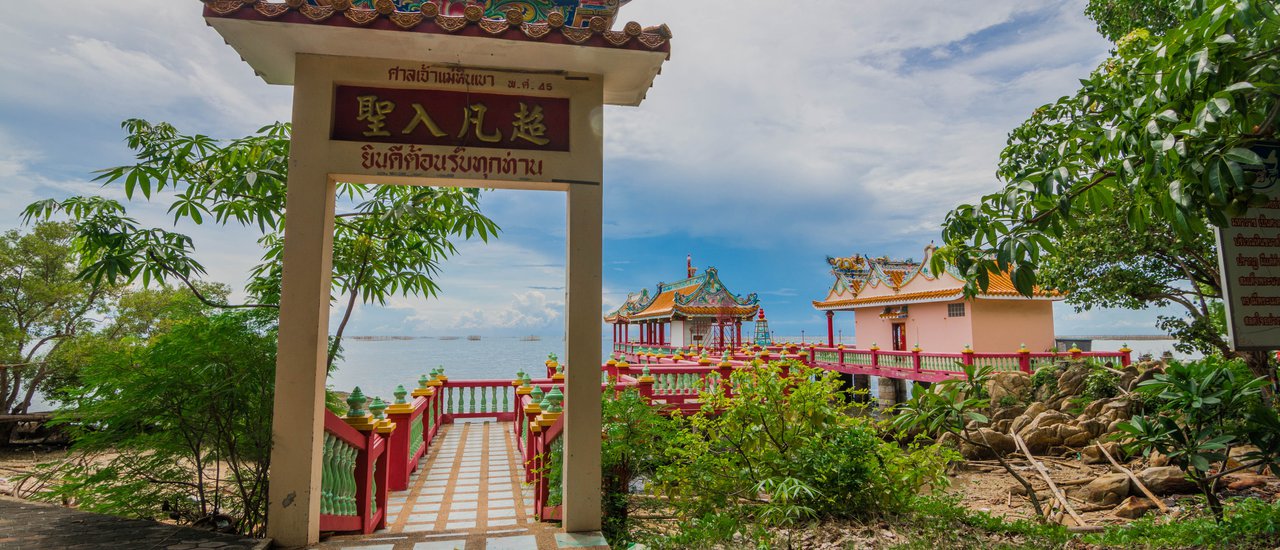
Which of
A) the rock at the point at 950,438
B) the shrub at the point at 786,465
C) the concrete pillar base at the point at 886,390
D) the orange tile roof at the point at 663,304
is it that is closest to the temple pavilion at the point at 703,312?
the orange tile roof at the point at 663,304

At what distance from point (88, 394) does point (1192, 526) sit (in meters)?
7.21

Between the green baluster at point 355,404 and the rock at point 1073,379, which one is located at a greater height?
the green baluster at point 355,404

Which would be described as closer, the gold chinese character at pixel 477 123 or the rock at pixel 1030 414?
the gold chinese character at pixel 477 123

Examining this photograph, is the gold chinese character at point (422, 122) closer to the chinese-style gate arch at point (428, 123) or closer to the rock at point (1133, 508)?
the chinese-style gate arch at point (428, 123)

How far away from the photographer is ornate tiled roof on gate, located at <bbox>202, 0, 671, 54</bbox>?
3254 millimetres

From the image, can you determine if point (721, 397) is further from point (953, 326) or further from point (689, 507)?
point (953, 326)

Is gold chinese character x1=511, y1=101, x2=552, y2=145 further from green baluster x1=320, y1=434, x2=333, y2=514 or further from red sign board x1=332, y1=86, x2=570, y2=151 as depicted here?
green baluster x1=320, y1=434, x2=333, y2=514

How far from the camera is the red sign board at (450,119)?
3635mm

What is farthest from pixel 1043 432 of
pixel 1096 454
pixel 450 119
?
pixel 450 119

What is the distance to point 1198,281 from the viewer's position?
11.1 meters

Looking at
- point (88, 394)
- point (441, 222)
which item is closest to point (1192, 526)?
point (441, 222)

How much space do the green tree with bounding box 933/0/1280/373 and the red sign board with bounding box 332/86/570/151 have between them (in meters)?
2.59

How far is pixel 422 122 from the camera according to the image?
145 inches

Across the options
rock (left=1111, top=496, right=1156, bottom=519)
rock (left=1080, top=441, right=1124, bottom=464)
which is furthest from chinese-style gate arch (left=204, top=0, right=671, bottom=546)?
rock (left=1080, top=441, right=1124, bottom=464)
